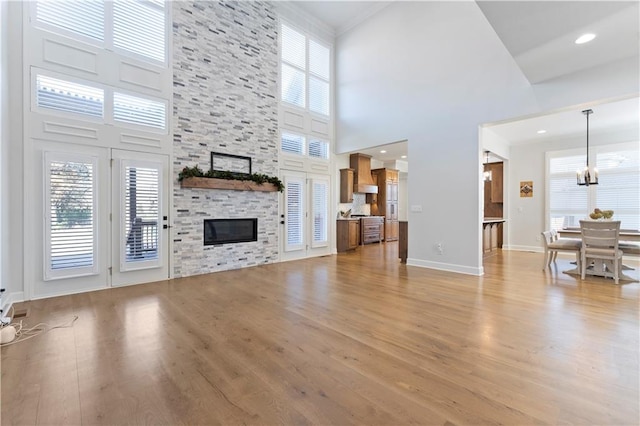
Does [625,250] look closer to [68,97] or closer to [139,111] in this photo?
[139,111]

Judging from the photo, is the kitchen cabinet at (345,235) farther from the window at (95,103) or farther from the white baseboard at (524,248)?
the window at (95,103)

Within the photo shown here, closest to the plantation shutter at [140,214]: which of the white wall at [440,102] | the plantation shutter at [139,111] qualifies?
the plantation shutter at [139,111]

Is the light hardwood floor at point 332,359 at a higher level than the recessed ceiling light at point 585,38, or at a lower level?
lower

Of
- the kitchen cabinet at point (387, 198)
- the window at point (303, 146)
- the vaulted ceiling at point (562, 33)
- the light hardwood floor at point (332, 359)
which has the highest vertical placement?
the vaulted ceiling at point (562, 33)

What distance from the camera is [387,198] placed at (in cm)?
1023

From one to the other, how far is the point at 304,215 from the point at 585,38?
5.57 meters

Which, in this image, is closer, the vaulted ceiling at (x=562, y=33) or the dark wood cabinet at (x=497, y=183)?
the vaulted ceiling at (x=562, y=33)

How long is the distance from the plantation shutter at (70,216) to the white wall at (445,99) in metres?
5.59

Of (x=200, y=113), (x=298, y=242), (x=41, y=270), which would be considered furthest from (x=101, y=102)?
(x=298, y=242)

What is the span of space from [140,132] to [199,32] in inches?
91.6

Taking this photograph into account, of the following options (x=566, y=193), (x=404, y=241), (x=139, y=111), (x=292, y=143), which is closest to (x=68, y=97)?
(x=139, y=111)

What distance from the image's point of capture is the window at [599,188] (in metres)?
6.86

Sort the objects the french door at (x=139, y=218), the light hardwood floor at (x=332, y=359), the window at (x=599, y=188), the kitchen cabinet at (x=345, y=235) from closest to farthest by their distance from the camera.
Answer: the light hardwood floor at (x=332, y=359), the french door at (x=139, y=218), the window at (x=599, y=188), the kitchen cabinet at (x=345, y=235)

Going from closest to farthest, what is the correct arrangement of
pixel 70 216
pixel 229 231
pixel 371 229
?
pixel 70 216 → pixel 229 231 → pixel 371 229
